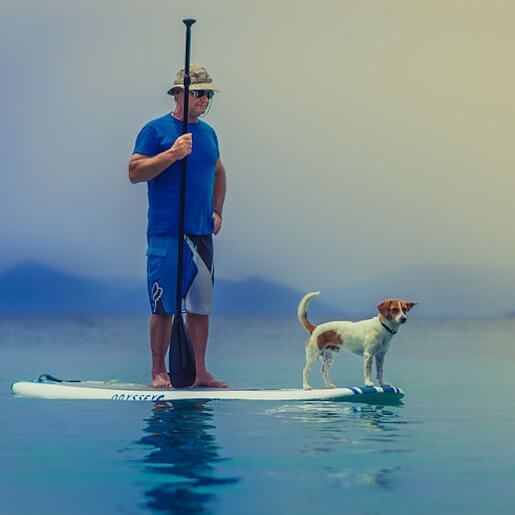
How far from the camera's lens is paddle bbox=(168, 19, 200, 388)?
37.0 ft

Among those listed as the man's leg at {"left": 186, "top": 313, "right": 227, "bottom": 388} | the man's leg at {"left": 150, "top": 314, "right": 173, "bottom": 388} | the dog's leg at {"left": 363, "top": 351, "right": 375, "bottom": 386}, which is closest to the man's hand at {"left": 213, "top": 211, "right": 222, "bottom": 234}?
the man's leg at {"left": 186, "top": 313, "right": 227, "bottom": 388}

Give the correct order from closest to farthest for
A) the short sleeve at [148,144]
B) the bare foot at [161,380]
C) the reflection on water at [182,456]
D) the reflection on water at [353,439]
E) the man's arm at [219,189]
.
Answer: the reflection on water at [182,456], the reflection on water at [353,439], the short sleeve at [148,144], the bare foot at [161,380], the man's arm at [219,189]

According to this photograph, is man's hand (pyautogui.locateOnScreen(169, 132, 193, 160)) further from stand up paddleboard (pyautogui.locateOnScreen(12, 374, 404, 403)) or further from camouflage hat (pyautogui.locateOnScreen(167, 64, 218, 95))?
stand up paddleboard (pyautogui.locateOnScreen(12, 374, 404, 403))

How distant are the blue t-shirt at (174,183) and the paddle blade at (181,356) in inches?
34.2

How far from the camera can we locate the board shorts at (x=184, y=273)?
1151cm

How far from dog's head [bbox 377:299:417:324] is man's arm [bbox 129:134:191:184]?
88.8 inches

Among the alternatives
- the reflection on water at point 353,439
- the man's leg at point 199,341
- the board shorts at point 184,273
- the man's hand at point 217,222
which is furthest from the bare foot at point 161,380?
the man's hand at point 217,222

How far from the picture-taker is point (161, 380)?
11.6 metres

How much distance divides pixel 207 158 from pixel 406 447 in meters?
4.02

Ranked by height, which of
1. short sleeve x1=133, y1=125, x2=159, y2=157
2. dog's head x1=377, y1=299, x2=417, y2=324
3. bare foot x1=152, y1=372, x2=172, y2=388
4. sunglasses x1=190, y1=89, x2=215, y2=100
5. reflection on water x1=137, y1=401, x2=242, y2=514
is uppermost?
sunglasses x1=190, y1=89, x2=215, y2=100

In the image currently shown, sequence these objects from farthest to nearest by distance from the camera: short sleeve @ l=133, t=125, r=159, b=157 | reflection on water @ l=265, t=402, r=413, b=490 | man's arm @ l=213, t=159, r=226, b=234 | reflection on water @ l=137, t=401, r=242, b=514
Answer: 1. man's arm @ l=213, t=159, r=226, b=234
2. short sleeve @ l=133, t=125, r=159, b=157
3. reflection on water @ l=265, t=402, r=413, b=490
4. reflection on water @ l=137, t=401, r=242, b=514

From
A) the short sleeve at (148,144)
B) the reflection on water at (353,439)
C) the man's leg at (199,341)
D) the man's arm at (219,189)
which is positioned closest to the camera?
the reflection on water at (353,439)

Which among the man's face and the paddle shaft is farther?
the man's face

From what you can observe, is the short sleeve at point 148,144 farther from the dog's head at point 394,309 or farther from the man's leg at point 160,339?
the dog's head at point 394,309
